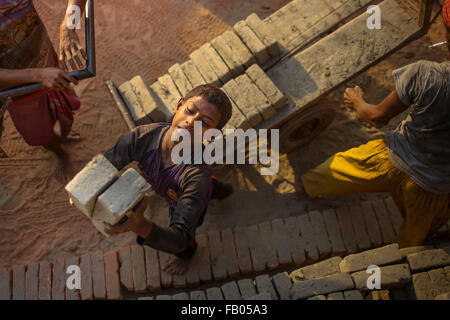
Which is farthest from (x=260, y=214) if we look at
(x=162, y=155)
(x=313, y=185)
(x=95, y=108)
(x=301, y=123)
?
(x=95, y=108)

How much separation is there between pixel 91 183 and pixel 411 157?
240cm

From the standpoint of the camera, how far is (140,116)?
3615mm

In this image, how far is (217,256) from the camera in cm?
367

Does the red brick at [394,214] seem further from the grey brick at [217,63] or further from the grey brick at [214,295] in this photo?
the grey brick at [217,63]

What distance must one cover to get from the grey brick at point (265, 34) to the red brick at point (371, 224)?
1.81 metres

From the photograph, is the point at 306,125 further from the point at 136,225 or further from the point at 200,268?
the point at 136,225

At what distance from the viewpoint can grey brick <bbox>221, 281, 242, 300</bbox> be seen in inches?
116

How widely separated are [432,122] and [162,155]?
1.98 metres

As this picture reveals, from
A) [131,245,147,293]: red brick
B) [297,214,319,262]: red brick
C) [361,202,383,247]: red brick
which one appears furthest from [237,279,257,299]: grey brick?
[361,202,383,247]: red brick

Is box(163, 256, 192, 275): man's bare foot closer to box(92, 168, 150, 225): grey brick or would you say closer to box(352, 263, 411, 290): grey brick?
box(92, 168, 150, 225): grey brick

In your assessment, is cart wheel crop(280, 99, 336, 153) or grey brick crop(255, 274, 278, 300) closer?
grey brick crop(255, 274, 278, 300)

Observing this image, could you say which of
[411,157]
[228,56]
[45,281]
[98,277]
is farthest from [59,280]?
[411,157]

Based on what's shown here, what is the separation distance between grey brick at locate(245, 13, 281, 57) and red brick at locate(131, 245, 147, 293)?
7.73 feet

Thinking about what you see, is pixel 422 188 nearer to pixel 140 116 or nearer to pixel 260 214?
pixel 260 214
